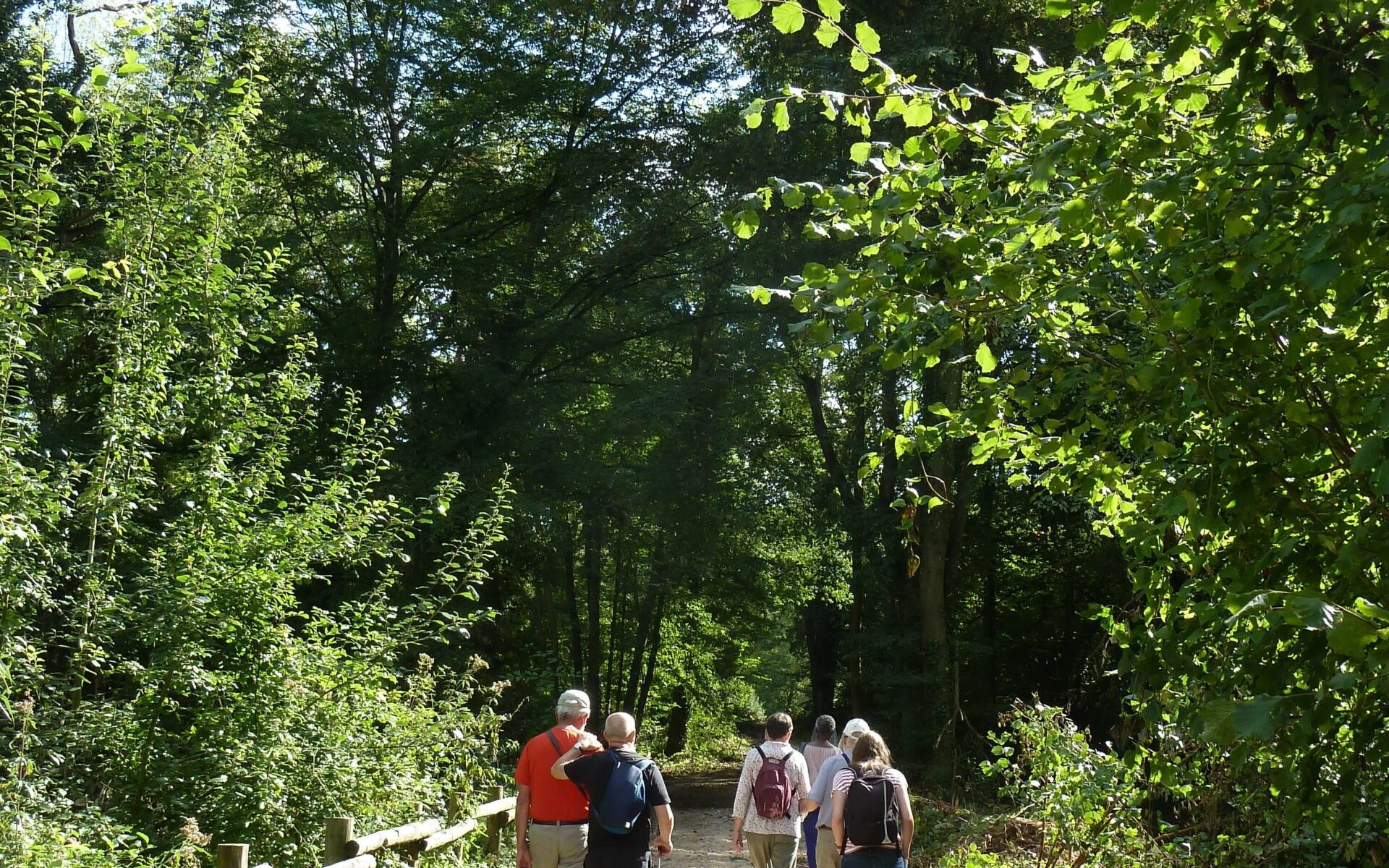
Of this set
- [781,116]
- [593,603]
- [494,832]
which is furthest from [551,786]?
[593,603]

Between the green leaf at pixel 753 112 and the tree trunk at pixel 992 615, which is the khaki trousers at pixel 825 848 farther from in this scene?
the tree trunk at pixel 992 615

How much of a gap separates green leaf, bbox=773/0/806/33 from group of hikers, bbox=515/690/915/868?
4785 millimetres

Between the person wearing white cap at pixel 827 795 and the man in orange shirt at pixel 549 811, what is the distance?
179 centimetres

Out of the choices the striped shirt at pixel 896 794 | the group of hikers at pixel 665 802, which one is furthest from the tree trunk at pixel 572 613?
the striped shirt at pixel 896 794

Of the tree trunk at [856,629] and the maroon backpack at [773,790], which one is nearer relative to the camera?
the maroon backpack at [773,790]

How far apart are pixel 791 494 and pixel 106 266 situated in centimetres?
1573

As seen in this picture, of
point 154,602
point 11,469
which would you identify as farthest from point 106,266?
point 154,602

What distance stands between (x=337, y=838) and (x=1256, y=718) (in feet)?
20.6

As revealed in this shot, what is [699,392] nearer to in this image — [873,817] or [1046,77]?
[873,817]

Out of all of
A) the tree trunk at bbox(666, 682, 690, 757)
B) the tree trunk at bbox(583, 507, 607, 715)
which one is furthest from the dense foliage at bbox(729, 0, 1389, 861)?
the tree trunk at bbox(666, 682, 690, 757)

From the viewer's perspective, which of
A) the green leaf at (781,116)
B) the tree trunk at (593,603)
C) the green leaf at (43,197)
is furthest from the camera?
the tree trunk at (593,603)

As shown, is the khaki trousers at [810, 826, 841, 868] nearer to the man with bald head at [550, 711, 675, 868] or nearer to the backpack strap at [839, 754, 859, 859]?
the backpack strap at [839, 754, 859, 859]

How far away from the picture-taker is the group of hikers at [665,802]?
700cm

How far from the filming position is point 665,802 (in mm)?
7348
